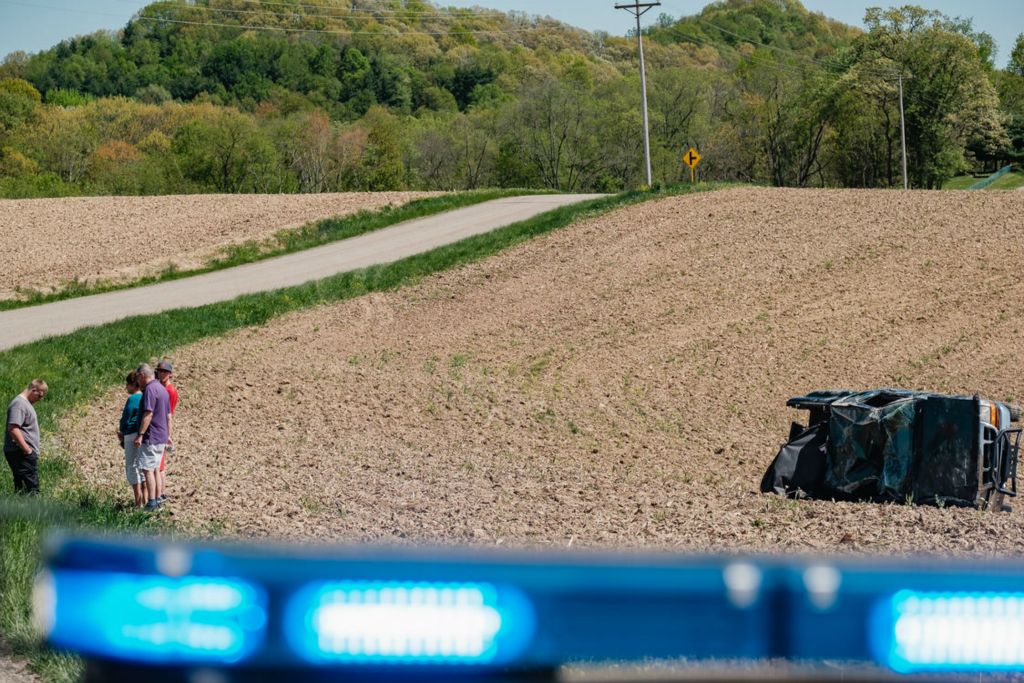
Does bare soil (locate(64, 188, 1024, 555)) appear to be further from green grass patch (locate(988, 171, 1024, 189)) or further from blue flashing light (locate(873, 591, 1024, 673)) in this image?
green grass patch (locate(988, 171, 1024, 189))

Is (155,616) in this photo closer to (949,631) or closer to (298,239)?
(949,631)

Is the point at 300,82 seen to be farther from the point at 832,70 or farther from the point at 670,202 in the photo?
the point at 670,202

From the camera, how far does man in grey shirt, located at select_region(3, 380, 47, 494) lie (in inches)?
510

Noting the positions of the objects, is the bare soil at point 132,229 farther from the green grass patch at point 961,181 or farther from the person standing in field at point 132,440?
the green grass patch at point 961,181

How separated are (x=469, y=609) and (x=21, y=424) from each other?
1297cm

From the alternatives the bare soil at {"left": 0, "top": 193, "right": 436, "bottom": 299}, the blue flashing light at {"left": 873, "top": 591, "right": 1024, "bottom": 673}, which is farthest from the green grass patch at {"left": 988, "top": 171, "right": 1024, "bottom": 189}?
the blue flashing light at {"left": 873, "top": 591, "right": 1024, "bottom": 673}

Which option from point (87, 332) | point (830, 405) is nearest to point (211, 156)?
point (87, 332)

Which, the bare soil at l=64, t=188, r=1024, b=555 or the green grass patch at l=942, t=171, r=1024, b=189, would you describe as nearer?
the bare soil at l=64, t=188, r=1024, b=555

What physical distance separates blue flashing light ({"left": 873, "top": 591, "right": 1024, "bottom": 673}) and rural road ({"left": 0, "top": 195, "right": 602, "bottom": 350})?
25.3 m

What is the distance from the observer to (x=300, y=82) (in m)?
126

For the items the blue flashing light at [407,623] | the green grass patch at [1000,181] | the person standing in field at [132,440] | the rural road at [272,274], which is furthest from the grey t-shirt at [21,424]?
the green grass patch at [1000,181]

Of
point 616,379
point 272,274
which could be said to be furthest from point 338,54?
point 616,379

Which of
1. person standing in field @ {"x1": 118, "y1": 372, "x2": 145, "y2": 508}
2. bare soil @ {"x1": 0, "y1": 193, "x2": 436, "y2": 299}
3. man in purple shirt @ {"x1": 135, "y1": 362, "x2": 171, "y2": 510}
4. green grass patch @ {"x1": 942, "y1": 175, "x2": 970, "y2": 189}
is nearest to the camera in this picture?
man in purple shirt @ {"x1": 135, "y1": 362, "x2": 171, "y2": 510}

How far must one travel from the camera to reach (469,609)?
4.71 feet
